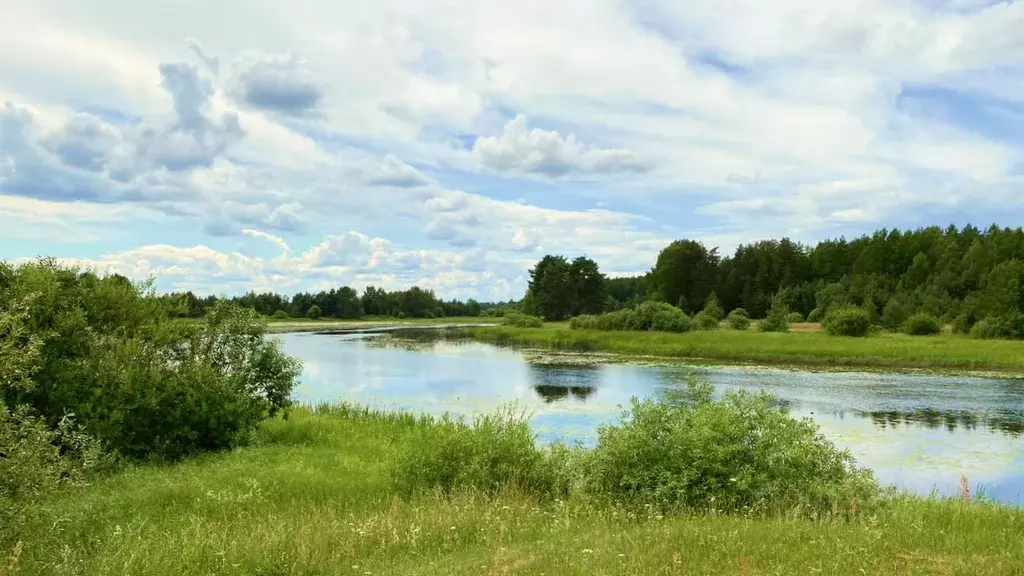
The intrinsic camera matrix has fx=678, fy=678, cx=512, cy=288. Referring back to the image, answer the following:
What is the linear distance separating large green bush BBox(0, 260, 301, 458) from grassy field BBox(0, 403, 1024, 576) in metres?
2.66

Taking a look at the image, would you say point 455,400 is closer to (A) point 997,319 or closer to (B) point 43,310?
(B) point 43,310

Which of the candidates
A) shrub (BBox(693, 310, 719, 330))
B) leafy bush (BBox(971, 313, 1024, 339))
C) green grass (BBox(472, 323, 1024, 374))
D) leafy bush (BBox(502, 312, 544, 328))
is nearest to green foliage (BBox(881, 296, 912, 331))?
green grass (BBox(472, 323, 1024, 374))

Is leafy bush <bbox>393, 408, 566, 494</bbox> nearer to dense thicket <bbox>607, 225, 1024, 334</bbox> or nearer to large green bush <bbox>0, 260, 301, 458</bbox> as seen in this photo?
large green bush <bbox>0, 260, 301, 458</bbox>

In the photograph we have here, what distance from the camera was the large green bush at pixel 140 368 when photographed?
43.7ft

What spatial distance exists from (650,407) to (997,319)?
57546 millimetres

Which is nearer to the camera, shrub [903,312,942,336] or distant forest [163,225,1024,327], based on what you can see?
shrub [903,312,942,336]

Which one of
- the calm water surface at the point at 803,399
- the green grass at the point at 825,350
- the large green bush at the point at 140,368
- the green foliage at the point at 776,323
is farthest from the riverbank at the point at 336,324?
the large green bush at the point at 140,368

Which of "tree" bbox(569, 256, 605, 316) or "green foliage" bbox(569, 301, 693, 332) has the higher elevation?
"tree" bbox(569, 256, 605, 316)

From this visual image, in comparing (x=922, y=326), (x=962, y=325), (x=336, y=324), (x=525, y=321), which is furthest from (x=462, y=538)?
(x=336, y=324)

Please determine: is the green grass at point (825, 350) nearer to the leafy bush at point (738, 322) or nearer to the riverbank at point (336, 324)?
the leafy bush at point (738, 322)

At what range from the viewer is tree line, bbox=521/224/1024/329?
222 feet

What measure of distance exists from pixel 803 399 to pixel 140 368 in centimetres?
2511

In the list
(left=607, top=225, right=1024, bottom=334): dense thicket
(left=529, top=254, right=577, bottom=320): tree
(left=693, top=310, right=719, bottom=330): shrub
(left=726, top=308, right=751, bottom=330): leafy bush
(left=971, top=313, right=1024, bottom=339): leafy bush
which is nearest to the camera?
(left=971, top=313, right=1024, bottom=339): leafy bush

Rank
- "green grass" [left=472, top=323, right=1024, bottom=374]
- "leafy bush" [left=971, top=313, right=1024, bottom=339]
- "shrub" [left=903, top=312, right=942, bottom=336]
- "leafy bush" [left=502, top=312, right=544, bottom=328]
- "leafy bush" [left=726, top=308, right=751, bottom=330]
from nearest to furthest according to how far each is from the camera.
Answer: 1. "green grass" [left=472, top=323, right=1024, bottom=374]
2. "leafy bush" [left=971, top=313, right=1024, bottom=339]
3. "shrub" [left=903, top=312, right=942, bottom=336]
4. "leafy bush" [left=726, top=308, right=751, bottom=330]
5. "leafy bush" [left=502, top=312, right=544, bottom=328]
